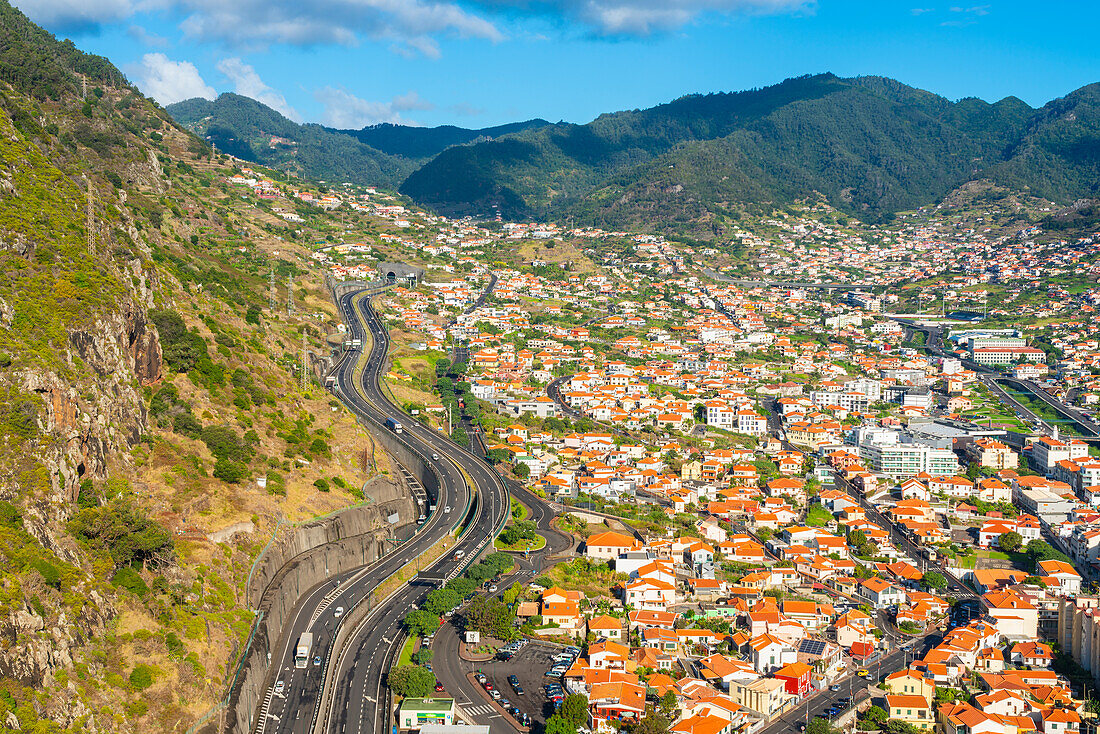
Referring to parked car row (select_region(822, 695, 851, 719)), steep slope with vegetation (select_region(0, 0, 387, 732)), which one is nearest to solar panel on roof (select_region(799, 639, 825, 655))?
parked car row (select_region(822, 695, 851, 719))

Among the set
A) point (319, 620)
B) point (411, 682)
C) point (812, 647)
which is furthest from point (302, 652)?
point (812, 647)

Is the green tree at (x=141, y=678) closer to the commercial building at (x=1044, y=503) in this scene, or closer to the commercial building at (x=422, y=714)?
the commercial building at (x=422, y=714)

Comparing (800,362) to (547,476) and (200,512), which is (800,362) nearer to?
(547,476)

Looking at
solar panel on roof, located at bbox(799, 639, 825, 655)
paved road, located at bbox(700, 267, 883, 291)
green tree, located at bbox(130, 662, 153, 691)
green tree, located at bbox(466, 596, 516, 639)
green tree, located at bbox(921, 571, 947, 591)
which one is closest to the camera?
green tree, located at bbox(130, 662, 153, 691)

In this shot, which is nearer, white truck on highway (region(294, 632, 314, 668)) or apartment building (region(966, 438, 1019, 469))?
white truck on highway (region(294, 632, 314, 668))

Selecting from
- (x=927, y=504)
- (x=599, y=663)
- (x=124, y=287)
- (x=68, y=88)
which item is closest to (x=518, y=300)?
(x=68, y=88)

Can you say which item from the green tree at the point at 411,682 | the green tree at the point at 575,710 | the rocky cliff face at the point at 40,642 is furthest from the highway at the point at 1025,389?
the rocky cliff face at the point at 40,642

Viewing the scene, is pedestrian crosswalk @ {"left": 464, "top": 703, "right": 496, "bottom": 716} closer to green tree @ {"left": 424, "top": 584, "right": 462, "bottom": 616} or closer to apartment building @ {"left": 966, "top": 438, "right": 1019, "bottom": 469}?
green tree @ {"left": 424, "top": 584, "right": 462, "bottom": 616}
